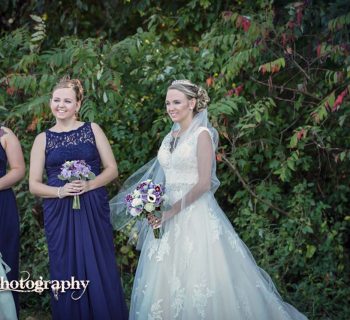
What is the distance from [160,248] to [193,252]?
266 millimetres

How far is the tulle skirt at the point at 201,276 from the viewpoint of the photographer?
5.60 meters

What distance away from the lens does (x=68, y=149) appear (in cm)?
586

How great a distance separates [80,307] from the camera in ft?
19.1

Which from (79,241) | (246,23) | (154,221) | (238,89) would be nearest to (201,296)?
(154,221)

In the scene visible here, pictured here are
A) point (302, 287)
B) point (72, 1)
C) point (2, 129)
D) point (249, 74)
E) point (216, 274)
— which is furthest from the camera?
point (72, 1)

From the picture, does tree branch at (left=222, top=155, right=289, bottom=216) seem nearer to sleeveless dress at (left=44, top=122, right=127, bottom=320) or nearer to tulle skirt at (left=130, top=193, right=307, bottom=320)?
tulle skirt at (left=130, top=193, right=307, bottom=320)

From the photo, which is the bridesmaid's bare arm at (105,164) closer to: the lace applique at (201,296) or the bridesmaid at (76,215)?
the bridesmaid at (76,215)

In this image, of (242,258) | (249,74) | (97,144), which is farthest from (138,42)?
(242,258)

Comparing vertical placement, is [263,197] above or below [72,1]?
below

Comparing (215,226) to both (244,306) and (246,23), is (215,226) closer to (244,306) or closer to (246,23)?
(244,306)

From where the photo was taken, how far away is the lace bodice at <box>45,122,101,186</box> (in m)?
5.86

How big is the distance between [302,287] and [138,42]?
2791 millimetres

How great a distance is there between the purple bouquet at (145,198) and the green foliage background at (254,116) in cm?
164

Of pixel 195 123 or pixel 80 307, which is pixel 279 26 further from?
pixel 80 307
